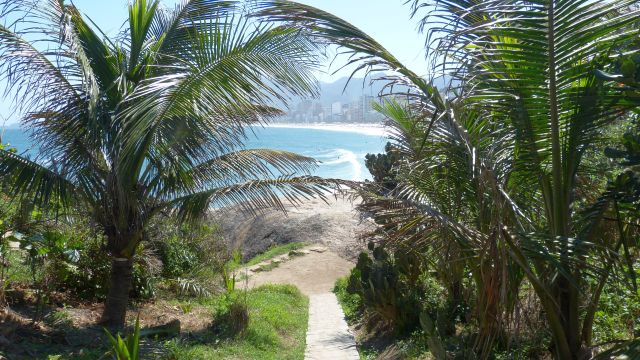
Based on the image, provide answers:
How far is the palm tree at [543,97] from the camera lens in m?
3.61

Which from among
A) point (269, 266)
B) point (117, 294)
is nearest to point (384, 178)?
point (117, 294)

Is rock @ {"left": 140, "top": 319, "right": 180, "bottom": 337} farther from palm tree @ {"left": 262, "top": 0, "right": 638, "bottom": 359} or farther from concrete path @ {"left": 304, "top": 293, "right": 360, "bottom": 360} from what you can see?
palm tree @ {"left": 262, "top": 0, "right": 638, "bottom": 359}

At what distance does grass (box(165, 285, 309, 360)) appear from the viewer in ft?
25.0

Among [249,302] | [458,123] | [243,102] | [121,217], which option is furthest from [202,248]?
[458,123]

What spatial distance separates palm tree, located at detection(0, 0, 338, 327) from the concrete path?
7.65ft

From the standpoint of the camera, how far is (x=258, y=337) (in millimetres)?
8914

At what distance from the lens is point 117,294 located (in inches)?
311

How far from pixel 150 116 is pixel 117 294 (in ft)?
9.45

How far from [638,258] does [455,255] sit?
165cm

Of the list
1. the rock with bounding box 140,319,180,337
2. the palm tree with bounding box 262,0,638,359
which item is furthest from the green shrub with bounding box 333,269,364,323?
the palm tree with bounding box 262,0,638,359

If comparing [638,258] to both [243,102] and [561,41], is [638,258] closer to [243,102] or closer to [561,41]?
[561,41]

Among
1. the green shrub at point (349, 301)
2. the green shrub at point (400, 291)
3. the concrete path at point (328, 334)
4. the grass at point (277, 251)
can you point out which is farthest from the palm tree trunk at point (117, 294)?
the grass at point (277, 251)

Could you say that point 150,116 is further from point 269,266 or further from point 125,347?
point 269,266

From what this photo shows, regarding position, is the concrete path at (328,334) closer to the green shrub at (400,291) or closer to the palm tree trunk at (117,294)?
the green shrub at (400,291)
